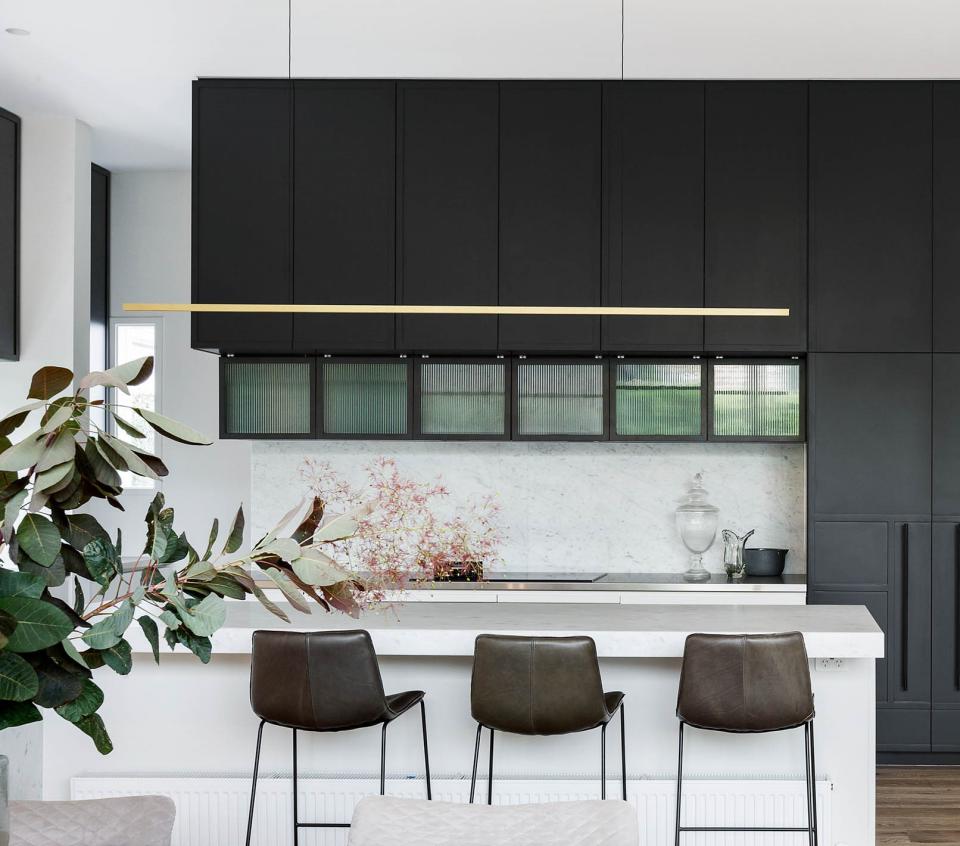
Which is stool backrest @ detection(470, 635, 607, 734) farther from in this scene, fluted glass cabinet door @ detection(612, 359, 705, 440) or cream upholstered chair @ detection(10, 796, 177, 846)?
fluted glass cabinet door @ detection(612, 359, 705, 440)

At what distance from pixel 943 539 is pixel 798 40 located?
2.60m

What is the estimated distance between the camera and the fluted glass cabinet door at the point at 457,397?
529 cm

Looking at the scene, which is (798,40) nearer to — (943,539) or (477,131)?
(477,131)

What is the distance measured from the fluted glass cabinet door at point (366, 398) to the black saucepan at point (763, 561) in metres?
2.00

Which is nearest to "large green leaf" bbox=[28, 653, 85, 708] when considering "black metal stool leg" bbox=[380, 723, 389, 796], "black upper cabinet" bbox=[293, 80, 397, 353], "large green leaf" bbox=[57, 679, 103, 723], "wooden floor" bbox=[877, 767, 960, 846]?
"large green leaf" bbox=[57, 679, 103, 723]

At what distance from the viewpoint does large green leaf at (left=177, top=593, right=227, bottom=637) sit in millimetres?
1015

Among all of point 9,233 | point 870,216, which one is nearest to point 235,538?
point 870,216

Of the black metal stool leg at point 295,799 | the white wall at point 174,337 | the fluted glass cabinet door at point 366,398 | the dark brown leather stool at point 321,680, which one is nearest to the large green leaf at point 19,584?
the dark brown leather stool at point 321,680

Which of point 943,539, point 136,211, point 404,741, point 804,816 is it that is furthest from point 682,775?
point 136,211

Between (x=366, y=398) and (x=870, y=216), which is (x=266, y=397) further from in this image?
(x=870, y=216)

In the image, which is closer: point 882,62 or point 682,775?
point 682,775

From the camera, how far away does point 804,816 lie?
3.52 m

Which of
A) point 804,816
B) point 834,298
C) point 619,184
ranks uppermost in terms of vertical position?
point 619,184

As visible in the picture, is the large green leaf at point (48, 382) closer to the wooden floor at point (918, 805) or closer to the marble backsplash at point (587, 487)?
the wooden floor at point (918, 805)
